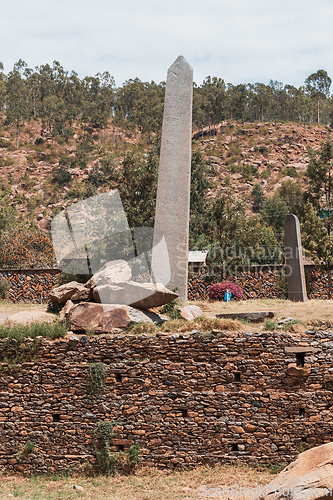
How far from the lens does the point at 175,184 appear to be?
1072 centimetres

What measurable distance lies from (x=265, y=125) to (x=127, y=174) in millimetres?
49770

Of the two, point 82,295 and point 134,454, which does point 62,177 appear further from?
point 134,454

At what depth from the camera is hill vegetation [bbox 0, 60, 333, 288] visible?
104ft

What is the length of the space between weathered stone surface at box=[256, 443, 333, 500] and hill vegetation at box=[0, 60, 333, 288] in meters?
16.4

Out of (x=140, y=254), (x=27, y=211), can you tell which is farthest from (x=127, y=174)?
(x=27, y=211)

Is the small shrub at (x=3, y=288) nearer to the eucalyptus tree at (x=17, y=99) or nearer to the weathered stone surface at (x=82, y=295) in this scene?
the weathered stone surface at (x=82, y=295)

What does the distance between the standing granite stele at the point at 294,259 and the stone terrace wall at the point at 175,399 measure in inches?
297

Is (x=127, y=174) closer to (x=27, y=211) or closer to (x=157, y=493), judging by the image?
(x=157, y=493)

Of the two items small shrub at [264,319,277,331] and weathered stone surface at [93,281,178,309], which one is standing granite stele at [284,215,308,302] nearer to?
small shrub at [264,319,277,331]

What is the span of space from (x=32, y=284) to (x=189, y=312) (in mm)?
9491

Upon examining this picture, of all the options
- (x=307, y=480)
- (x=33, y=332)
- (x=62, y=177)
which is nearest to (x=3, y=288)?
(x=33, y=332)

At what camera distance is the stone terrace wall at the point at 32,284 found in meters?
17.1

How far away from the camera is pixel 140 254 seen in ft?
45.4

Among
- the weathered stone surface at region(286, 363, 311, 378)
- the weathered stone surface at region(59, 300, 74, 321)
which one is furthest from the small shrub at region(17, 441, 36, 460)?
the weathered stone surface at region(286, 363, 311, 378)
